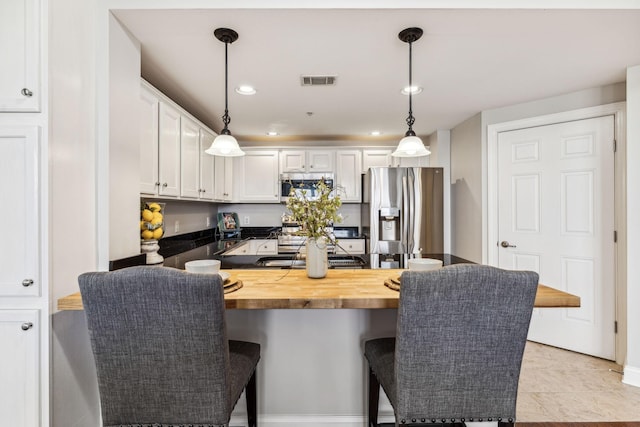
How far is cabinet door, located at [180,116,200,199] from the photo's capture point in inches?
96.5

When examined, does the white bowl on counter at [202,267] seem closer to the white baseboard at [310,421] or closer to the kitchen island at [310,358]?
the kitchen island at [310,358]

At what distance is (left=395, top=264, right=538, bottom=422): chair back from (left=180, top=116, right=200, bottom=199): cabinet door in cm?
214

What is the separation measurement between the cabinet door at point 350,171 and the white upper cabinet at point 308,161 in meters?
0.11

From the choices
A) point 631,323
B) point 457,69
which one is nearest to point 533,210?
point 631,323

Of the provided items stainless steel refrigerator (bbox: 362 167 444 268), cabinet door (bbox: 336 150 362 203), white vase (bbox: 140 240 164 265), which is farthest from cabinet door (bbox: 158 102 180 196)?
cabinet door (bbox: 336 150 362 203)

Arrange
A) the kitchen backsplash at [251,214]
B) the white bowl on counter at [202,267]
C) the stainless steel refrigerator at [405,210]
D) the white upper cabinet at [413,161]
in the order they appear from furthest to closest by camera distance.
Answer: the white upper cabinet at [413,161] → the kitchen backsplash at [251,214] → the stainless steel refrigerator at [405,210] → the white bowl on counter at [202,267]

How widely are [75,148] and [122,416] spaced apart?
1152mm

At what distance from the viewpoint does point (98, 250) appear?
1493 mm

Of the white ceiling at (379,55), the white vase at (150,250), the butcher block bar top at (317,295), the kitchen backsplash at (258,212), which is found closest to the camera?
the butcher block bar top at (317,295)

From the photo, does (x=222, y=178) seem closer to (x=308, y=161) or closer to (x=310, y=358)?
(x=308, y=161)

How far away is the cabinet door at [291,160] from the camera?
3998 millimetres

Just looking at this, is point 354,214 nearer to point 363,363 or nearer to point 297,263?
point 297,263

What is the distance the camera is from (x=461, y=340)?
96 centimetres

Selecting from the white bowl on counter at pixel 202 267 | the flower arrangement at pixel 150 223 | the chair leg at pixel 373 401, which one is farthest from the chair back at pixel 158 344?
the flower arrangement at pixel 150 223
